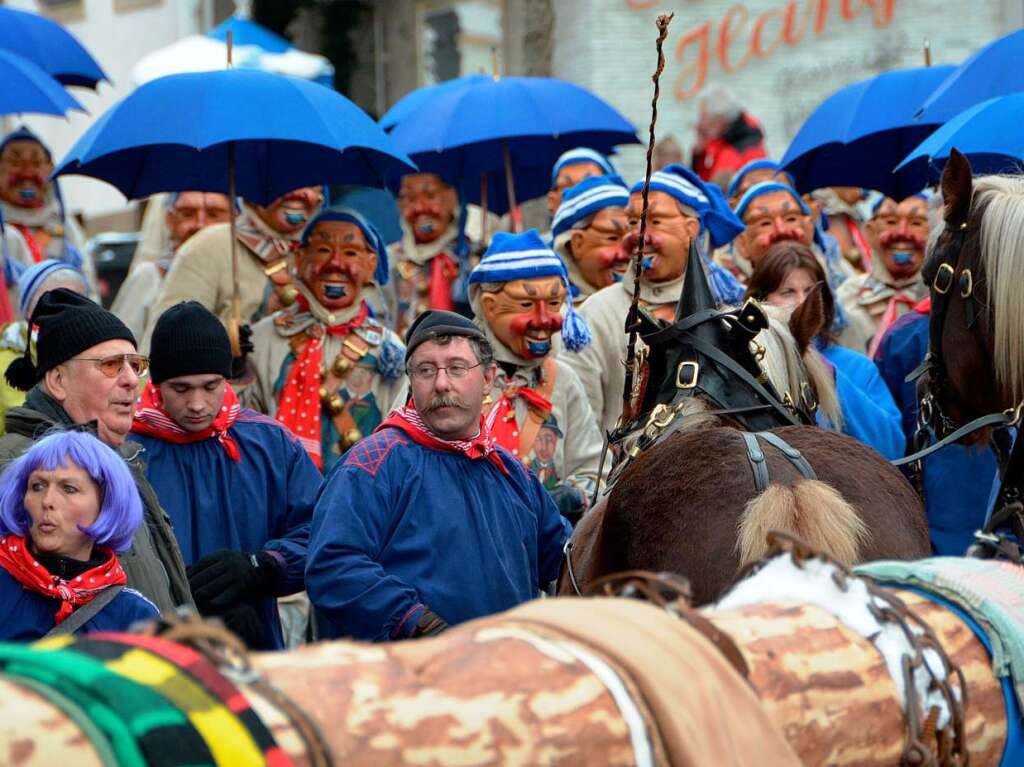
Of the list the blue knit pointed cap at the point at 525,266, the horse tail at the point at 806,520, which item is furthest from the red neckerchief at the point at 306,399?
the horse tail at the point at 806,520

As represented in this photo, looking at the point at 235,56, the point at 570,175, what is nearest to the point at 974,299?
the point at 570,175

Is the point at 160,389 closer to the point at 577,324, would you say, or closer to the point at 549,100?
the point at 577,324

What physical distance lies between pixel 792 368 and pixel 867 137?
12.9ft

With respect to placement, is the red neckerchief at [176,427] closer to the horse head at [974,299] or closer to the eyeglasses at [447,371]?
the eyeglasses at [447,371]

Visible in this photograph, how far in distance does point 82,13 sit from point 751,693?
24612 mm

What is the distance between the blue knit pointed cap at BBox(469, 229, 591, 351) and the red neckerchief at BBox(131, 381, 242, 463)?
1.34 meters

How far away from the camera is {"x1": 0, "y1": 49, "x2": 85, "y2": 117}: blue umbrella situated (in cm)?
788

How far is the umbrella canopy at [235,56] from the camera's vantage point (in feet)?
46.2

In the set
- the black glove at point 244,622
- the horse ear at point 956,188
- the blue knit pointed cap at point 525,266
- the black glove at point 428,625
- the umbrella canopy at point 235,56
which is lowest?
the black glove at point 244,622

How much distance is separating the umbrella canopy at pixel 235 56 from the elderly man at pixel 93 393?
28.7 ft

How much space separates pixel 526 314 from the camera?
20.9 ft

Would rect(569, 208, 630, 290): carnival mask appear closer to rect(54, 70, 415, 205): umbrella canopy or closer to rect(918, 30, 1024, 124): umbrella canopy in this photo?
rect(54, 70, 415, 205): umbrella canopy

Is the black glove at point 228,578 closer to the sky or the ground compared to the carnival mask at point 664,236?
closer to the ground

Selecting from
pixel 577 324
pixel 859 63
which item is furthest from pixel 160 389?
pixel 859 63
